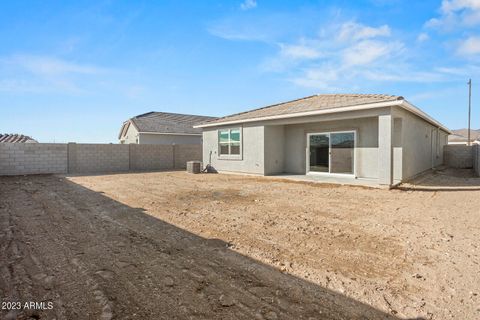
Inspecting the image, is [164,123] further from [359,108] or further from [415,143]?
[415,143]

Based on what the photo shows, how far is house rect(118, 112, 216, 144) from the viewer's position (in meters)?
23.8

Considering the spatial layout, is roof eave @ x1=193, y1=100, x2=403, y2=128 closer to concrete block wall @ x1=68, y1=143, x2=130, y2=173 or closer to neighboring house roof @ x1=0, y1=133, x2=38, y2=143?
concrete block wall @ x1=68, y1=143, x2=130, y2=173

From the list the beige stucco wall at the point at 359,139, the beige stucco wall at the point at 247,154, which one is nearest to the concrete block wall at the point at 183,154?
the beige stucco wall at the point at 247,154

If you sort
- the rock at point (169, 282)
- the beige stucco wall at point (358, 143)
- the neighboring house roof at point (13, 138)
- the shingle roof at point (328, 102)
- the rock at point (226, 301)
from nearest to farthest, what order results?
the rock at point (226, 301), the rock at point (169, 282), the beige stucco wall at point (358, 143), the shingle roof at point (328, 102), the neighboring house roof at point (13, 138)

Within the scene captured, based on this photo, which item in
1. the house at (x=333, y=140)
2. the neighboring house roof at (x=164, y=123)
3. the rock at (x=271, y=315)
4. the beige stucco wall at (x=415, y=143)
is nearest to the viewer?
the rock at (x=271, y=315)

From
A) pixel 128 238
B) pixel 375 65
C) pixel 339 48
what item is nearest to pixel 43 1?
pixel 128 238

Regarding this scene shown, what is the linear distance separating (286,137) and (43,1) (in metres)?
10.8

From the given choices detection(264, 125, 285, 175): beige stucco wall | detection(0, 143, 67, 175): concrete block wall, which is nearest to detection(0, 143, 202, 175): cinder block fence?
detection(0, 143, 67, 175): concrete block wall

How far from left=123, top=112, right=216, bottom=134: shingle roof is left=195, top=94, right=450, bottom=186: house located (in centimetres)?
993

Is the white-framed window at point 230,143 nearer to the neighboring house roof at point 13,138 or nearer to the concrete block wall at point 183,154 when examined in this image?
the concrete block wall at point 183,154

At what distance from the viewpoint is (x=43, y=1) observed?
837cm

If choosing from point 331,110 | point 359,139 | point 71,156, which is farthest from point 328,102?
point 71,156

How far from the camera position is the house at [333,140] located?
376 inches

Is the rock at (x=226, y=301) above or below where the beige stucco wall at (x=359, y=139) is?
below
